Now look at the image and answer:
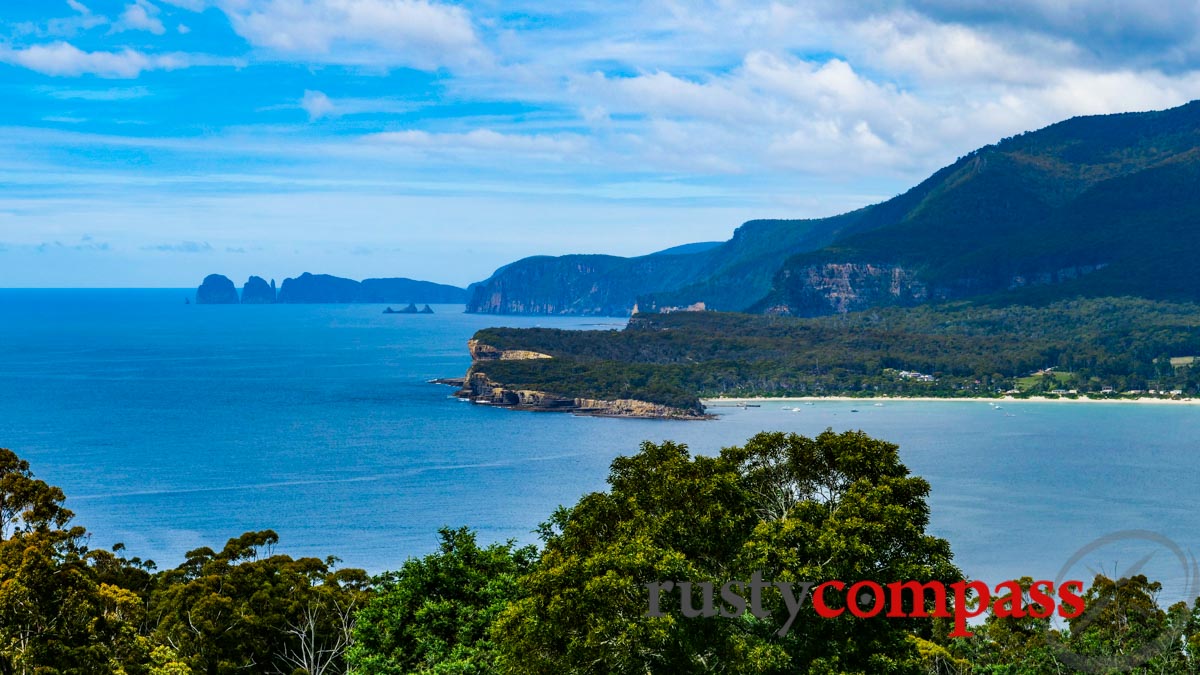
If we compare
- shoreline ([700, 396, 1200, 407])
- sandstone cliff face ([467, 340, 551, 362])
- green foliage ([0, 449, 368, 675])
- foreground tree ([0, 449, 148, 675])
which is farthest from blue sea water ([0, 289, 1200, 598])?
foreground tree ([0, 449, 148, 675])

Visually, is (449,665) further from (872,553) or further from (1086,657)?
(1086,657)

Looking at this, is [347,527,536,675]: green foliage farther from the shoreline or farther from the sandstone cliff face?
the sandstone cliff face

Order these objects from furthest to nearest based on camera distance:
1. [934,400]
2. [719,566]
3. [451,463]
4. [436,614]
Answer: [934,400], [451,463], [436,614], [719,566]

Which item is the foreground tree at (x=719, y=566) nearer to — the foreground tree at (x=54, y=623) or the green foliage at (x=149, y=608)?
the foreground tree at (x=54, y=623)

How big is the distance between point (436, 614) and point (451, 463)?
84.6 m

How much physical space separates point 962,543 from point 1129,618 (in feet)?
123

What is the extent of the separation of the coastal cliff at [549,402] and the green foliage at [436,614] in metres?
120

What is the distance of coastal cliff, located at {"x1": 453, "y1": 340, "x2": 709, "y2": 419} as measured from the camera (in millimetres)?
157125

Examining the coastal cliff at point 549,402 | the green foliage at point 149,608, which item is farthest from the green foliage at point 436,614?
the coastal cliff at point 549,402

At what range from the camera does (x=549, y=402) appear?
164125mm

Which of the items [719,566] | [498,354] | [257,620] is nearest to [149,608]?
[257,620]

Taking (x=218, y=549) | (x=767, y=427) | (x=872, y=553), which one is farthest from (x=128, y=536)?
(x=767, y=427)

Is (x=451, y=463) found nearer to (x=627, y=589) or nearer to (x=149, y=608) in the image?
(x=149, y=608)

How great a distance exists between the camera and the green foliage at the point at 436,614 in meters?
29.3
